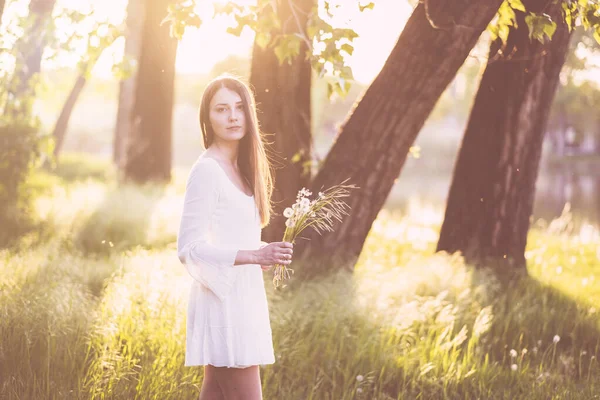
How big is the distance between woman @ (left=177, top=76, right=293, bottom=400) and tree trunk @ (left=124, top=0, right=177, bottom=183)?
31.1ft

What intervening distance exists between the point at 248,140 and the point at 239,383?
1.13 meters

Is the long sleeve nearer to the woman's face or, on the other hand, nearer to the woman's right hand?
the woman's right hand

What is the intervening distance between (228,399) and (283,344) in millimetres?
1555

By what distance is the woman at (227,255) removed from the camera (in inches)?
124

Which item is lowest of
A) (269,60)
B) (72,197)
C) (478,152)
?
(72,197)

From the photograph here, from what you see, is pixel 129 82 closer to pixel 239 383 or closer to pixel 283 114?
pixel 283 114

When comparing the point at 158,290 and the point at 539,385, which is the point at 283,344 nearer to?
the point at 158,290

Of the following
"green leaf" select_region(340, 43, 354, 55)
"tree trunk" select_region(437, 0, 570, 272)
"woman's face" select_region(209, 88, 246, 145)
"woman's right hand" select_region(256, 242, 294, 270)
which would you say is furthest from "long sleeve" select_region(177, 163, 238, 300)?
"tree trunk" select_region(437, 0, 570, 272)

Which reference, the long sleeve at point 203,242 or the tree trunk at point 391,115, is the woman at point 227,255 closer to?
the long sleeve at point 203,242

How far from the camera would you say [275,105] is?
6.56 meters

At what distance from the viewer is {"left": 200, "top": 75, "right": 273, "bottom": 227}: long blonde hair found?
343 cm

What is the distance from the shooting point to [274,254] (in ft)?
A: 10.1

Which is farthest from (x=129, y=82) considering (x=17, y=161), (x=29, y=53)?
(x=17, y=161)

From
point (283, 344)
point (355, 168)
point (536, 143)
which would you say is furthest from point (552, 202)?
point (283, 344)
